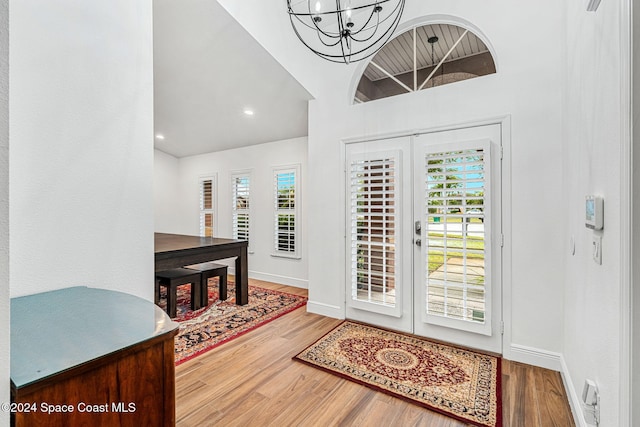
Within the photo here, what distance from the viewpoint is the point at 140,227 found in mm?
1570

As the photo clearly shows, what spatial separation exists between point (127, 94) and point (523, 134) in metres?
2.71

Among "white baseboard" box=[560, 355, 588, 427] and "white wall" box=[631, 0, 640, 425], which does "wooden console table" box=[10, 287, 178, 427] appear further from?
"white baseboard" box=[560, 355, 588, 427]

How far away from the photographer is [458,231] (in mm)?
2584

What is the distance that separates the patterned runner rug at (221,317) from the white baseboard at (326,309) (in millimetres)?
290

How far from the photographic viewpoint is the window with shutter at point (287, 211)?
4699mm

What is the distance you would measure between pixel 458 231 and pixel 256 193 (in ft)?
11.3

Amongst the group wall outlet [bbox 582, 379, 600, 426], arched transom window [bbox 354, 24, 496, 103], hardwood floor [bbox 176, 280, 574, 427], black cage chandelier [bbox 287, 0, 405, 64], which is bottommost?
hardwood floor [bbox 176, 280, 574, 427]

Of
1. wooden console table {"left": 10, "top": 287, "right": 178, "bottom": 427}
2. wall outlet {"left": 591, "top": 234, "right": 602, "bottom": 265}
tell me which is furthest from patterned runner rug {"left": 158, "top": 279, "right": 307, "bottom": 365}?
wall outlet {"left": 591, "top": 234, "right": 602, "bottom": 265}

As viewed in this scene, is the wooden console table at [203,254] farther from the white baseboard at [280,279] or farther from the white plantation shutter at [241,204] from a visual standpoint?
the white plantation shutter at [241,204]

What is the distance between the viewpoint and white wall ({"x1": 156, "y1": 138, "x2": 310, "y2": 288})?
15.4 feet

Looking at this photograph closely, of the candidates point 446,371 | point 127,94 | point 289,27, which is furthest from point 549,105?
point 127,94

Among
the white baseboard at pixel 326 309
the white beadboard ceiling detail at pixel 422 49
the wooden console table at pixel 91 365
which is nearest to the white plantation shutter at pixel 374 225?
the white baseboard at pixel 326 309

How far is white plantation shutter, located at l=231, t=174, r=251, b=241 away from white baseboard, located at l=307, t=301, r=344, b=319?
2211 millimetres

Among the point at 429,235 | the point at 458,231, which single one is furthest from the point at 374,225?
the point at 458,231
